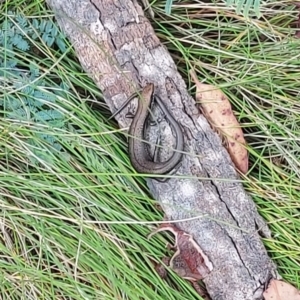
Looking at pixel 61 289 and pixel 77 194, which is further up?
pixel 77 194

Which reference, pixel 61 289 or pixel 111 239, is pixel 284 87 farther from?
pixel 61 289

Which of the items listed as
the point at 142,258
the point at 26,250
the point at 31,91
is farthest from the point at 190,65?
the point at 26,250

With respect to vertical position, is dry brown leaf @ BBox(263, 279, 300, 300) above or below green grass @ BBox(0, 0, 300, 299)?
below

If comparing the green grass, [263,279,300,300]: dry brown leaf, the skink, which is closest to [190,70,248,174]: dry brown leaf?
the green grass

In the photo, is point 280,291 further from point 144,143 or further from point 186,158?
point 144,143

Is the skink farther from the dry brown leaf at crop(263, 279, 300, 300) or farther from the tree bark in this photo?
the dry brown leaf at crop(263, 279, 300, 300)

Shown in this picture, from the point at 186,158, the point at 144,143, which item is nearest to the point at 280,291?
the point at 186,158

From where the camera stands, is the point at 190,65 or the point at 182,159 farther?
the point at 190,65

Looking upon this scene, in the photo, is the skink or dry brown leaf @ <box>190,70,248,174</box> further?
dry brown leaf @ <box>190,70,248,174</box>
